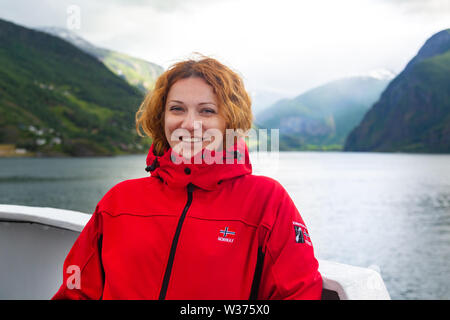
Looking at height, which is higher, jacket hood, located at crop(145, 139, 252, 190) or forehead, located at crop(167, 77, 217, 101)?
forehead, located at crop(167, 77, 217, 101)

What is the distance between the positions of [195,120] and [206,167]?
0.23m

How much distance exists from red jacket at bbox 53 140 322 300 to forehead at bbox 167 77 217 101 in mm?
279

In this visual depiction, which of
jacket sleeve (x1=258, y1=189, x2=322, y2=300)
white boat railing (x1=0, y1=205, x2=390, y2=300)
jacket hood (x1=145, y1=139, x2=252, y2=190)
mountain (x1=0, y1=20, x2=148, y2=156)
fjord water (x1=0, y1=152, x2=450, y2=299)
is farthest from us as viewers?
mountain (x1=0, y1=20, x2=148, y2=156)

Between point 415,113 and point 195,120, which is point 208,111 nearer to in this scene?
point 195,120

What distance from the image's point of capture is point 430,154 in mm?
118562

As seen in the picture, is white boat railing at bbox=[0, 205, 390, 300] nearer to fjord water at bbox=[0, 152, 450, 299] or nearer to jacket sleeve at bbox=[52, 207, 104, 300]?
jacket sleeve at bbox=[52, 207, 104, 300]

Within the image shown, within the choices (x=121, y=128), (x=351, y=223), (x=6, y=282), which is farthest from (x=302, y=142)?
(x=6, y=282)

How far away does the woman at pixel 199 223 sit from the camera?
1539mm

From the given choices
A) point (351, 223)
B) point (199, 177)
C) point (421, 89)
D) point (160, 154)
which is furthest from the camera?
point (421, 89)

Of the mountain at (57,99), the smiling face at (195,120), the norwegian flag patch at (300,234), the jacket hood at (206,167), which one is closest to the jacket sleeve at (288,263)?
the norwegian flag patch at (300,234)

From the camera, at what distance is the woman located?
1.54 metres

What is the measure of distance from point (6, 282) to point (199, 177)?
2.25 metres

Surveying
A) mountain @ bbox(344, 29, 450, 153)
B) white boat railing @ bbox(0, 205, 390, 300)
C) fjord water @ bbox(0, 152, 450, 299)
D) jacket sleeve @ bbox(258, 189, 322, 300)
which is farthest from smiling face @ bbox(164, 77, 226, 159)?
mountain @ bbox(344, 29, 450, 153)
